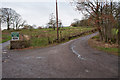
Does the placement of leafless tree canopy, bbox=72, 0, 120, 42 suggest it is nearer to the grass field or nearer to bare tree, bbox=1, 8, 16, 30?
the grass field

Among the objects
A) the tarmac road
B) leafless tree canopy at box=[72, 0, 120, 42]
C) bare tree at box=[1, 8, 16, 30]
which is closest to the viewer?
the tarmac road

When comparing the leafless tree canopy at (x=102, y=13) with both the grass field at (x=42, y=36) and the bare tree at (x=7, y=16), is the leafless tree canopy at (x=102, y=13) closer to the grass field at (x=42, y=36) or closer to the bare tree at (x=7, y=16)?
the grass field at (x=42, y=36)

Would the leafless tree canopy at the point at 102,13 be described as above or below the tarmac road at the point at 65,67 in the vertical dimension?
above

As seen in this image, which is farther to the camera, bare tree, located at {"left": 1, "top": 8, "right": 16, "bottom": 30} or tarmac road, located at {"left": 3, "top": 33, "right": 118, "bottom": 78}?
bare tree, located at {"left": 1, "top": 8, "right": 16, "bottom": 30}

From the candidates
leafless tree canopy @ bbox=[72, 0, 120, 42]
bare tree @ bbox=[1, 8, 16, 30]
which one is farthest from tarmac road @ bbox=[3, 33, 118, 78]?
bare tree @ bbox=[1, 8, 16, 30]

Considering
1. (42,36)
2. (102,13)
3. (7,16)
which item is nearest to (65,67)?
(102,13)

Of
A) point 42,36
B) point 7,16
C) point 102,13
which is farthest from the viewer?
point 7,16

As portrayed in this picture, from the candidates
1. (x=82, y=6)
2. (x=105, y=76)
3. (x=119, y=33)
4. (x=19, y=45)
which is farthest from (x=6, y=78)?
(x=82, y=6)

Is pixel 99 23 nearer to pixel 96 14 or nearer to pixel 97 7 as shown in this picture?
pixel 96 14

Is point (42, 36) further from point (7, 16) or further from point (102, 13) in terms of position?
point (7, 16)

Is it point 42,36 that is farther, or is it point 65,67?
point 42,36

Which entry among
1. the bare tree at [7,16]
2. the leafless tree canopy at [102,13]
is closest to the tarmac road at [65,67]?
the leafless tree canopy at [102,13]

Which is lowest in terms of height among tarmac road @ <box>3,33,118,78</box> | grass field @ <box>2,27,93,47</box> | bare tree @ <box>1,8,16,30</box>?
tarmac road @ <box>3,33,118,78</box>

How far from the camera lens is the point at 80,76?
345 cm
